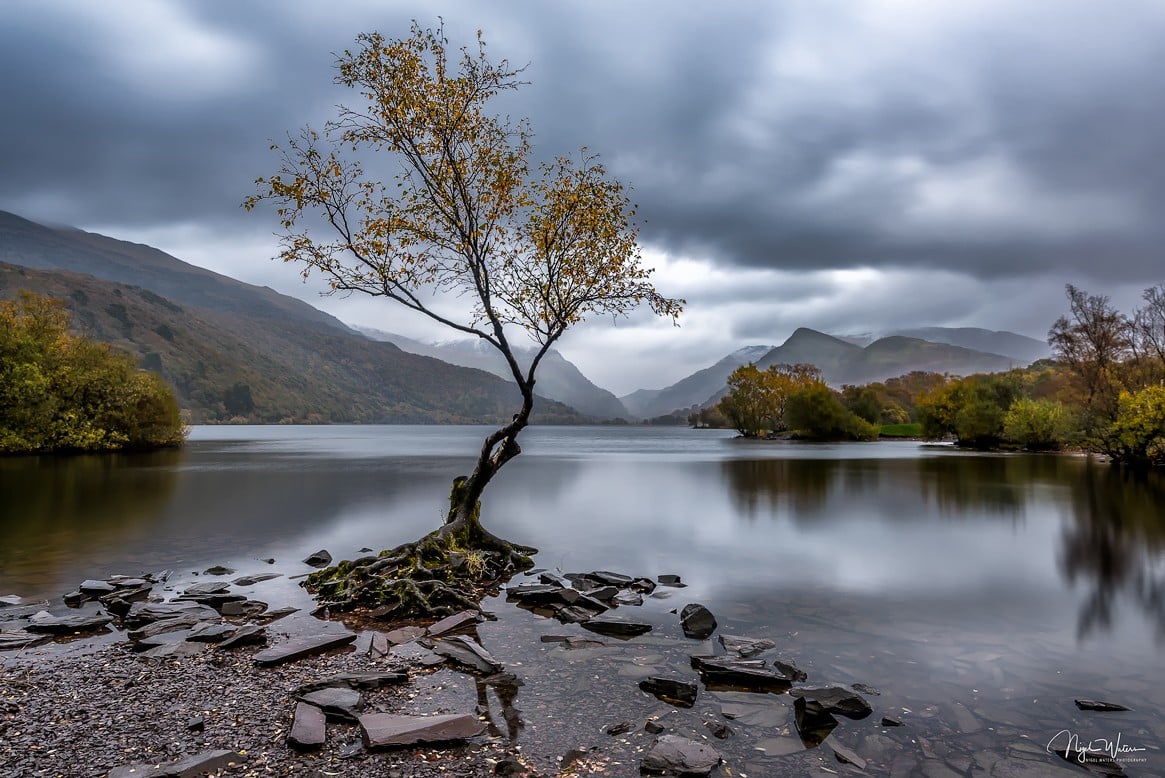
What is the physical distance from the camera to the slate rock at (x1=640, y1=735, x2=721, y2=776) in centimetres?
731

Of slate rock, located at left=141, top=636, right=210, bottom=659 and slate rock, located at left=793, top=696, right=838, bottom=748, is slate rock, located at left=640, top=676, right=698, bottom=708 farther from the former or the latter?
slate rock, located at left=141, top=636, right=210, bottom=659

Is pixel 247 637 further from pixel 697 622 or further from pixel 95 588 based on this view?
pixel 697 622

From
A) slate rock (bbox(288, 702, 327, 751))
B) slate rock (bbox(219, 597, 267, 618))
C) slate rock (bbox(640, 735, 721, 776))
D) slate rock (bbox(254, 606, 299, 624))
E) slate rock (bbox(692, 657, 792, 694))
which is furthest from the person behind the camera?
slate rock (bbox(219, 597, 267, 618))

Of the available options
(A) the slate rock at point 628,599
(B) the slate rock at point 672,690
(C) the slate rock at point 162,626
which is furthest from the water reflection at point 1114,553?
(C) the slate rock at point 162,626

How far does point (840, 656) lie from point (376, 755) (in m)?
8.56

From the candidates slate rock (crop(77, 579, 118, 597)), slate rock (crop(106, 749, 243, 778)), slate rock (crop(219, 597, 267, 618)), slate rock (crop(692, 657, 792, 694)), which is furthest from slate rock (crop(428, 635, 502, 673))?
slate rock (crop(77, 579, 118, 597))

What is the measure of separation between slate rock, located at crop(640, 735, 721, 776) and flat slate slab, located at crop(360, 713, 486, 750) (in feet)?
7.61

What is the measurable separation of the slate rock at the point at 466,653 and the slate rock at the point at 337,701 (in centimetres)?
207

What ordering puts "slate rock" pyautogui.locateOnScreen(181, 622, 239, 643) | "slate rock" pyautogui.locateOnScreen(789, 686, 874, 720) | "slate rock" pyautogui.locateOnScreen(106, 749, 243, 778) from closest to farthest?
"slate rock" pyautogui.locateOnScreen(106, 749, 243, 778), "slate rock" pyautogui.locateOnScreen(789, 686, 874, 720), "slate rock" pyautogui.locateOnScreen(181, 622, 239, 643)

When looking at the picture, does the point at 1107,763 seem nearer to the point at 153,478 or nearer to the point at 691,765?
the point at 691,765

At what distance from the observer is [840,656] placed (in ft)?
38.8

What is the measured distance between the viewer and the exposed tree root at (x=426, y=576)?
14619mm

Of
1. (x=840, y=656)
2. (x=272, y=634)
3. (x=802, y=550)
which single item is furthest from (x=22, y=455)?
(x=840, y=656)

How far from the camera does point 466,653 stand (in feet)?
37.1
